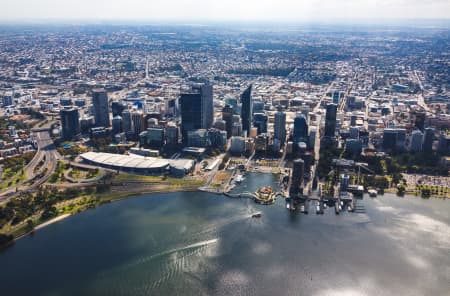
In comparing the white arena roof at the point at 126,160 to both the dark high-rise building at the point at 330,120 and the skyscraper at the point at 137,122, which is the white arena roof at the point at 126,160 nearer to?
the skyscraper at the point at 137,122

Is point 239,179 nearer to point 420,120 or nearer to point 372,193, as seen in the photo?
point 372,193

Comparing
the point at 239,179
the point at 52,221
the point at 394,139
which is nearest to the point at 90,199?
the point at 52,221

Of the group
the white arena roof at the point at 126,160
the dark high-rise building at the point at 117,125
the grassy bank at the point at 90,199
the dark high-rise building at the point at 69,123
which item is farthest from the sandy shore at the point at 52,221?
the dark high-rise building at the point at 117,125

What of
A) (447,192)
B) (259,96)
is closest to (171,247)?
(447,192)

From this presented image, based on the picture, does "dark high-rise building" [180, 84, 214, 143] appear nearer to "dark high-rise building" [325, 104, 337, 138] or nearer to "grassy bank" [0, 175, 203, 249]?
"grassy bank" [0, 175, 203, 249]

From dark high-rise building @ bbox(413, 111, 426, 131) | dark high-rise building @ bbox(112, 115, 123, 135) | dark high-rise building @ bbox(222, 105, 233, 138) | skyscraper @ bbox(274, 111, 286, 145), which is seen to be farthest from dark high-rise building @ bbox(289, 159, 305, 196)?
dark high-rise building @ bbox(112, 115, 123, 135)
